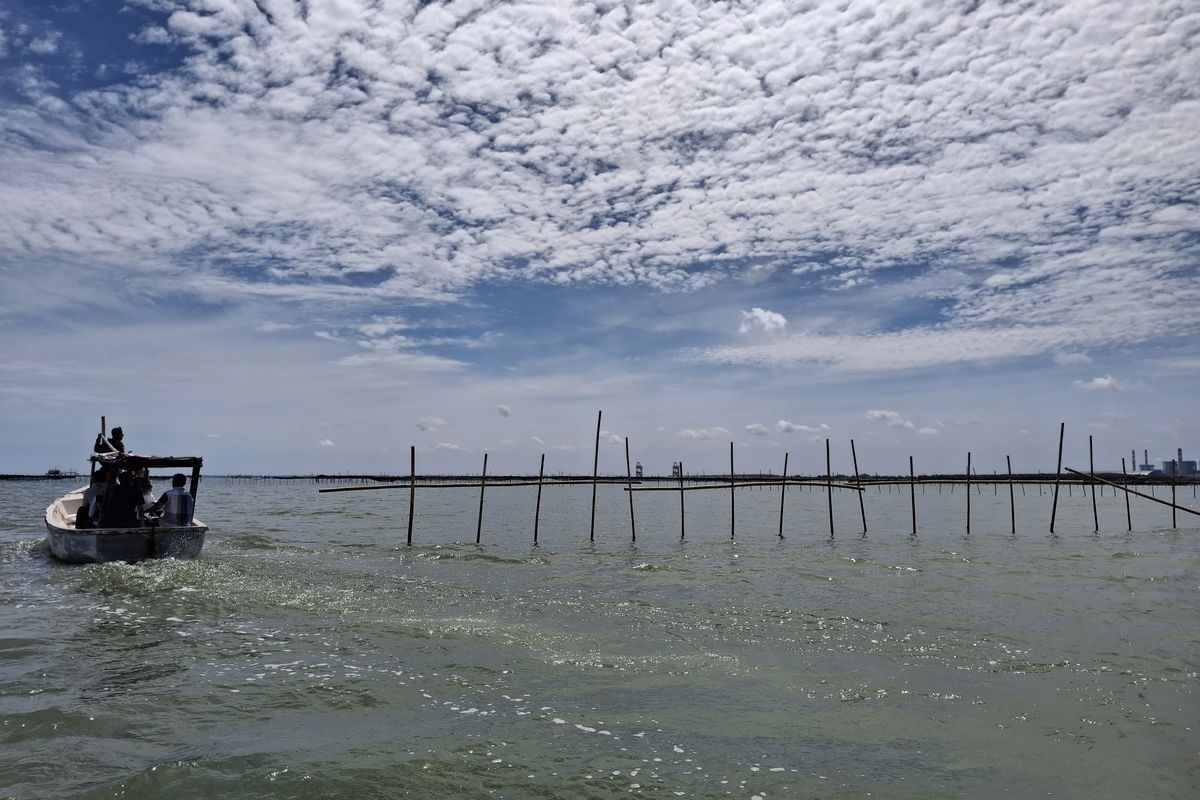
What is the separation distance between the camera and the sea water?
563 cm

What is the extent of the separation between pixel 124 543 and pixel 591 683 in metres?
11.7

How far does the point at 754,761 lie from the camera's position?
235 inches

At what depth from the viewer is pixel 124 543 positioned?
49.1 ft

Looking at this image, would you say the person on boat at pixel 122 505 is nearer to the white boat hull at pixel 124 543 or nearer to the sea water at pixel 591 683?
the white boat hull at pixel 124 543

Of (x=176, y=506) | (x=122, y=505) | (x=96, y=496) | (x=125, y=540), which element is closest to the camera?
(x=125, y=540)

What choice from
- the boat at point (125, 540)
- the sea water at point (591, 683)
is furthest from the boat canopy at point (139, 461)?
the sea water at point (591, 683)

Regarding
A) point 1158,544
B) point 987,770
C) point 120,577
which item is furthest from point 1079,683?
point 1158,544

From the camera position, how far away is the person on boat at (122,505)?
1538 centimetres

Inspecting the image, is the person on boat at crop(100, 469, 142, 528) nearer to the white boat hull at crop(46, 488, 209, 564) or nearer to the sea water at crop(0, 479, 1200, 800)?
the white boat hull at crop(46, 488, 209, 564)

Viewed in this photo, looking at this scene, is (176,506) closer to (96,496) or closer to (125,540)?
(125,540)

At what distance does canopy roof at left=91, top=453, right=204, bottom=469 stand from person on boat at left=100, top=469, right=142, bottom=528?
0.43 metres

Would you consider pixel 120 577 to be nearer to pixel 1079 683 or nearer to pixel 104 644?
pixel 104 644

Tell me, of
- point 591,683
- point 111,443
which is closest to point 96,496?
point 111,443

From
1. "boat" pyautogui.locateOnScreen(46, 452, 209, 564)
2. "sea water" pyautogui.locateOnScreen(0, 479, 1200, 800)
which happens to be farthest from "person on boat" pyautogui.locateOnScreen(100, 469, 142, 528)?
"sea water" pyautogui.locateOnScreen(0, 479, 1200, 800)
